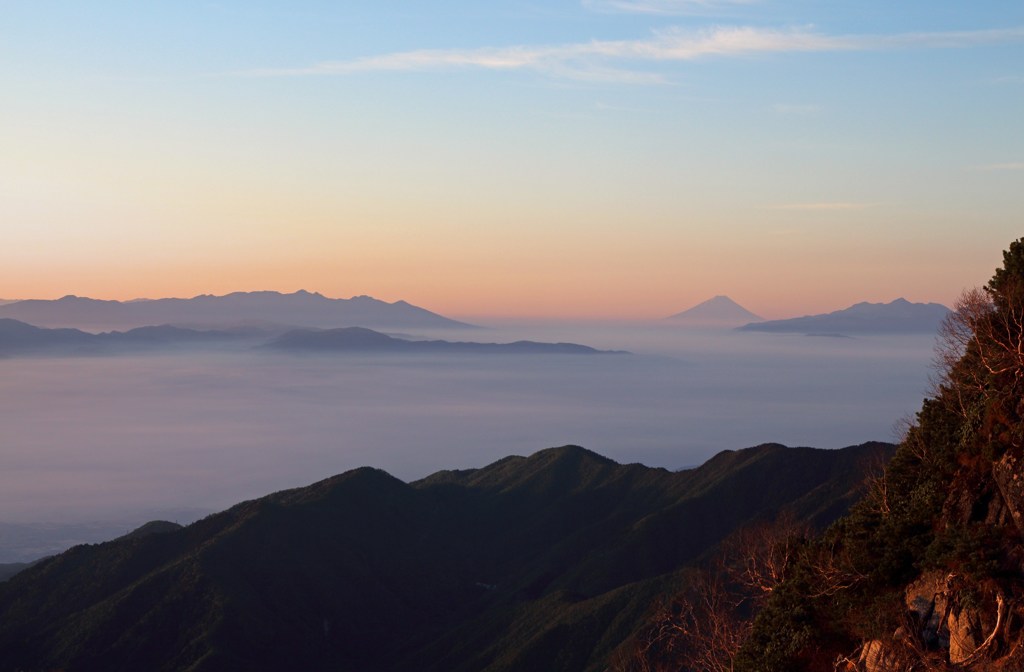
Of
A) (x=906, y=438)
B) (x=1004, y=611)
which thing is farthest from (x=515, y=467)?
(x=1004, y=611)

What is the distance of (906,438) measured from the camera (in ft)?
98.6

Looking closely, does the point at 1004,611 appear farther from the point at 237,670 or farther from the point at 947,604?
the point at 237,670

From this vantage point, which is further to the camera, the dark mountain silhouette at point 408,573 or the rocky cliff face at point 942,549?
the dark mountain silhouette at point 408,573

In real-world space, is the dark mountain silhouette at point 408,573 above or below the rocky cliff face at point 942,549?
below

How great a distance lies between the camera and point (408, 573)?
99.6 m

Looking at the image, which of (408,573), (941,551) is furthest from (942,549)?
(408,573)

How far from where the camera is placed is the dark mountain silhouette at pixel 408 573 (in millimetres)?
76000

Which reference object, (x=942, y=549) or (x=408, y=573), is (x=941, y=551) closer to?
(x=942, y=549)

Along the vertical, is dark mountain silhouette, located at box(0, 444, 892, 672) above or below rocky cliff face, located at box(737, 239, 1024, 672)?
below

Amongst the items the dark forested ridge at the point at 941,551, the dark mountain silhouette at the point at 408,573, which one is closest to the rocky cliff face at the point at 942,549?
the dark forested ridge at the point at 941,551

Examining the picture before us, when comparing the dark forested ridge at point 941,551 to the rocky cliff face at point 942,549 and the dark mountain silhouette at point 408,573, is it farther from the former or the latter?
the dark mountain silhouette at point 408,573

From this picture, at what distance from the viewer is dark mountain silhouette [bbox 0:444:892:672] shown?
76000 millimetres

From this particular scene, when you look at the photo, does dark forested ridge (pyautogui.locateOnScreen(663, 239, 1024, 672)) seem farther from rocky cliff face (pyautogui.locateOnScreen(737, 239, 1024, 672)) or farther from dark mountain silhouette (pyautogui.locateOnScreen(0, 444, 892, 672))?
dark mountain silhouette (pyautogui.locateOnScreen(0, 444, 892, 672))

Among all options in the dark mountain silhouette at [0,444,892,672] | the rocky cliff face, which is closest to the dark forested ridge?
the rocky cliff face
